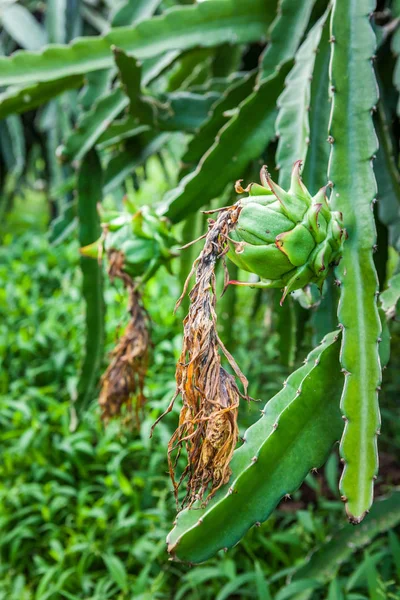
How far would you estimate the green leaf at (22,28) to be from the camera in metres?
2.50

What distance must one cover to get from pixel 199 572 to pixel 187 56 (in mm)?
1234

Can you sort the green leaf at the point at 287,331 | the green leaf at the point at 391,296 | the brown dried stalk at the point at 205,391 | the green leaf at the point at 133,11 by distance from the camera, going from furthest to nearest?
1. the green leaf at the point at 133,11
2. the green leaf at the point at 287,331
3. the green leaf at the point at 391,296
4. the brown dried stalk at the point at 205,391

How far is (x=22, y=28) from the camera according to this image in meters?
2.55

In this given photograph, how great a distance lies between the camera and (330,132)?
0.81 m

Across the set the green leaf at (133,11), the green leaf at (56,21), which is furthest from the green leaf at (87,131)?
the green leaf at (56,21)

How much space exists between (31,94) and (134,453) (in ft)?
3.28

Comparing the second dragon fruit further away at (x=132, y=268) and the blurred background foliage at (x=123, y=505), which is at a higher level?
Result: the second dragon fruit further away at (x=132, y=268)

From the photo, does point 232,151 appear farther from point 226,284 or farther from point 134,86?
point 226,284

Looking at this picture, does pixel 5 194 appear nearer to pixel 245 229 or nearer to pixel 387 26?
pixel 387 26

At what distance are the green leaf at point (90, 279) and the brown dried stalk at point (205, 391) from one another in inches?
27.2

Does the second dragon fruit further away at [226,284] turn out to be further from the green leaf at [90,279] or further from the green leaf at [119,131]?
the green leaf at [119,131]

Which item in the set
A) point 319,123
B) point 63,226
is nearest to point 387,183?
point 319,123

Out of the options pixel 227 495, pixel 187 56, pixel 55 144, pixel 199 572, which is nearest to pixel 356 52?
pixel 227 495

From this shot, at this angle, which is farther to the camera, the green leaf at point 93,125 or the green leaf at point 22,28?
the green leaf at point 22,28
